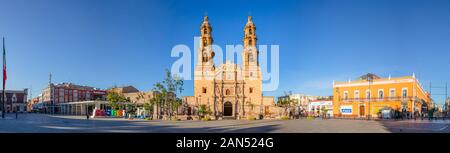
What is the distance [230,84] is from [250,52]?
7.58m

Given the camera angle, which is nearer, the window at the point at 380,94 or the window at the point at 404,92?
the window at the point at 404,92

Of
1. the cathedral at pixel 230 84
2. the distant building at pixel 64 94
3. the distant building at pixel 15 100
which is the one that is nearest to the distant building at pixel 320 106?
the cathedral at pixel 230 84

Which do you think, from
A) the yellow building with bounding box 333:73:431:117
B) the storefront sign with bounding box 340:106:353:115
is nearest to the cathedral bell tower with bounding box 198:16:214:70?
the yellow building with bounding box 333:73:431:117

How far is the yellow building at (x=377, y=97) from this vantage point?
42062 millimetres

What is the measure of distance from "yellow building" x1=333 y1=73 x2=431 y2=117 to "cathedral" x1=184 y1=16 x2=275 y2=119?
44.6 ft

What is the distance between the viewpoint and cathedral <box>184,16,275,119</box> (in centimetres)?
5769

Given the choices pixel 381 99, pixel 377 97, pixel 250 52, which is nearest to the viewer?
pixel 381 99

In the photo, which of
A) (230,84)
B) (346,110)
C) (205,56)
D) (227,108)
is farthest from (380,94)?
(205,56)

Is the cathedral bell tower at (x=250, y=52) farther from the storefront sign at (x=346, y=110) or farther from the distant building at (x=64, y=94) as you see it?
the distant building at (x=64, y=94)

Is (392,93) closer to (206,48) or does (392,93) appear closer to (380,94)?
(380,94)

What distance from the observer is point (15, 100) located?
74125 mm

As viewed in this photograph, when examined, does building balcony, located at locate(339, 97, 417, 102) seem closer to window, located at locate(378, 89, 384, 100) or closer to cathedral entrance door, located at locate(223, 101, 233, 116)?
window, located at locate(378, 89, 384, 100)

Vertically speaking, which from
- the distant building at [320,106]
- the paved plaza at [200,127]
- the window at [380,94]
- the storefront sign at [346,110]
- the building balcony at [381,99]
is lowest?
the distant building at [320,106]
